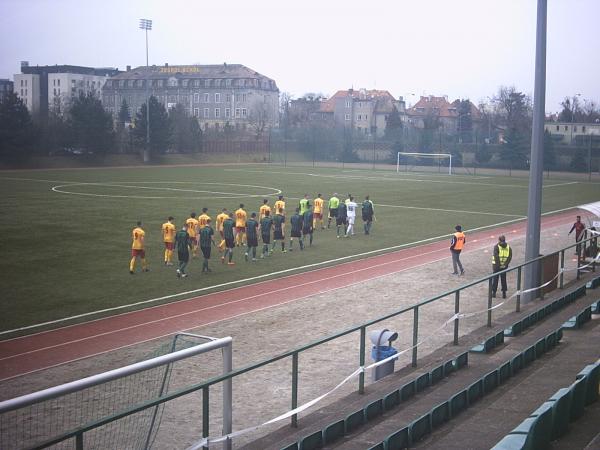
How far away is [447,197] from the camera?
5006 centimetres

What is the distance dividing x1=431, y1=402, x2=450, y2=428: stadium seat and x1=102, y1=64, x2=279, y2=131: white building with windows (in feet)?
406

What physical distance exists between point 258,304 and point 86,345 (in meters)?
4.91

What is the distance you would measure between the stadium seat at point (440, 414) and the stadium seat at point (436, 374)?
169cm

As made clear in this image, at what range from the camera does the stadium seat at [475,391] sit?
922 centimetres

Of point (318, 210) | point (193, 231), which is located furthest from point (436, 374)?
point (318, 210)

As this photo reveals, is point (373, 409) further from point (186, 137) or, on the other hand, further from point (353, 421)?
point (186, 137)

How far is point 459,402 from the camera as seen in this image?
8.93 meters

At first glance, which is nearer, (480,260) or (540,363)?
(540,363)

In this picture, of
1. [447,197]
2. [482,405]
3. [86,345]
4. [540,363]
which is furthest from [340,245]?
[447,197]

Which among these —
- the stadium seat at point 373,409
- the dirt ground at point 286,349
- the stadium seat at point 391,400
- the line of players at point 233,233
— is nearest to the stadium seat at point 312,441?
the stadium seat at point 373,409

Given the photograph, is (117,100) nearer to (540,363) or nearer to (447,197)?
(447,197)

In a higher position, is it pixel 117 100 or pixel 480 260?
pixel 117 100

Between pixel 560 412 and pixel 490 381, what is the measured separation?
2495 mm

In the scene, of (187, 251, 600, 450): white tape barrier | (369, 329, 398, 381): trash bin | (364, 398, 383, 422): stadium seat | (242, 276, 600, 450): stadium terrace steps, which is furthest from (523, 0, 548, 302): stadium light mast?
(364, 398, 383, 422): stadium seat
